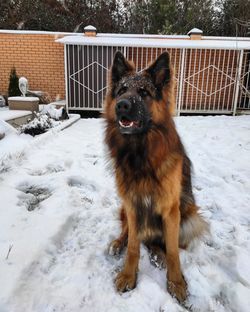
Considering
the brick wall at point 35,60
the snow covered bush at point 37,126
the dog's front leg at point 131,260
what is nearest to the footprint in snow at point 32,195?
the dog's front leg at point 131,260

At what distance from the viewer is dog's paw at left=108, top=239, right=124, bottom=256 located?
2.30 metres

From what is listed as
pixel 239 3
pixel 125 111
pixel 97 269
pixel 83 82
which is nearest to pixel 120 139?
pixel 125 111

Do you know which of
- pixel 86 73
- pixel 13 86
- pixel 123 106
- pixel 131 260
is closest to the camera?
pixel 123 106

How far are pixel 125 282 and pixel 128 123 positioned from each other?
1.10 m

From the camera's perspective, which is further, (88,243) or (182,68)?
(182,68)

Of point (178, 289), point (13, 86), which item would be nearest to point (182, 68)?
point (13, 86)

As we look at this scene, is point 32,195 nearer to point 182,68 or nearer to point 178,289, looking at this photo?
point 178,289

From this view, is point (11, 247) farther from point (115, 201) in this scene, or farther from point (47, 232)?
point (115, 201)

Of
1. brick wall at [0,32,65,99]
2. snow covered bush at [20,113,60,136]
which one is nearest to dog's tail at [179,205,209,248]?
snow covered bush at [20,113,60,136]

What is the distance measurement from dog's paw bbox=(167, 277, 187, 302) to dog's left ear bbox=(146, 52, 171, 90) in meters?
1.39

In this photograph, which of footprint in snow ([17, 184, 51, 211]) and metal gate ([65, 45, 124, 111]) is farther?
metal gate ([65, 45, 124, 111])

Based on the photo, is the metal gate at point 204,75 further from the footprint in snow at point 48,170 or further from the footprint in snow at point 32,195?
the footprint in snow at point 32,195

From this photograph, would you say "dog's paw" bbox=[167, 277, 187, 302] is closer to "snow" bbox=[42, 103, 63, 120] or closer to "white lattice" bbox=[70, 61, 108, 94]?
"snow" bbox=[42, 103, 63, 120]

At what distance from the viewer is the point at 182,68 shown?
902cm
